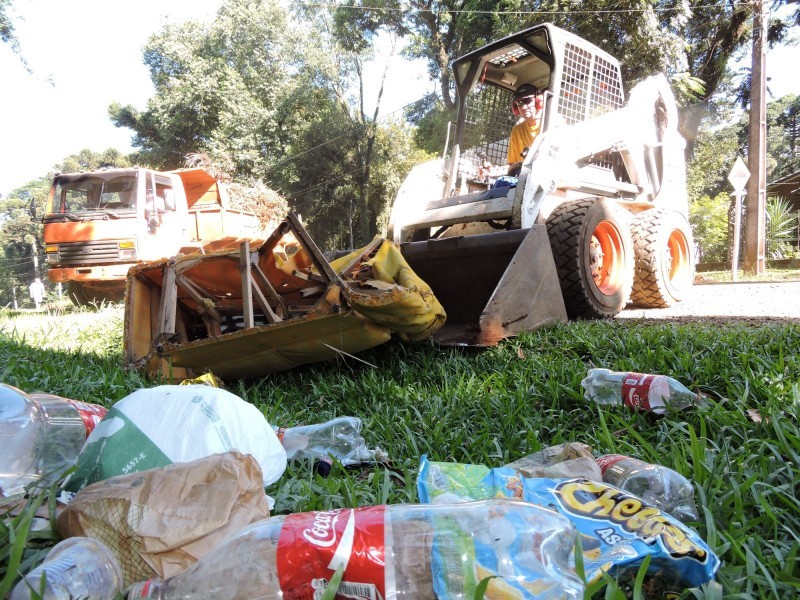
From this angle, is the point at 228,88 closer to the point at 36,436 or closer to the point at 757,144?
the point at 757,144

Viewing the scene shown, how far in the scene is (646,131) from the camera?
252 inches

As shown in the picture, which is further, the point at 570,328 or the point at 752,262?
the point at 752,262

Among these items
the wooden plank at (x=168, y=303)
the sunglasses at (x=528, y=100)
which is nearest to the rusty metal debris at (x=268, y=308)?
the wooden plank at (x=168, y=303)

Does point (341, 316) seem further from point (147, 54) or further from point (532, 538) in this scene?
point (147, 54)

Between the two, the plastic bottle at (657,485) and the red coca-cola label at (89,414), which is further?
the red coca-cola label at (89,414)

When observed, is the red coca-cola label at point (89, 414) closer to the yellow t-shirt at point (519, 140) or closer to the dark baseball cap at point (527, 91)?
the yellow t-shirt at point (519, 140)

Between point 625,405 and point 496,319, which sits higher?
point 496,319

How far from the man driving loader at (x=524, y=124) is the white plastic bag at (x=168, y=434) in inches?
180

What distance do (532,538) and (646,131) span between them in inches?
246

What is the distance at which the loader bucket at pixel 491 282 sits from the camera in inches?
161

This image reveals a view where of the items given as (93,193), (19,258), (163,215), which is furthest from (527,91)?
(19,258)

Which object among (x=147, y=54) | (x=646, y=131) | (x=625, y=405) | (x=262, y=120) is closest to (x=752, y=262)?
(x=646, y=131)

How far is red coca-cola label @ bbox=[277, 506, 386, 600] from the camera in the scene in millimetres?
1117

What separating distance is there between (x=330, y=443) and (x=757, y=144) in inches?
529
